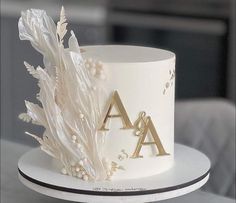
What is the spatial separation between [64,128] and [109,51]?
135mm

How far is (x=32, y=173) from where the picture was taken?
2.68ft

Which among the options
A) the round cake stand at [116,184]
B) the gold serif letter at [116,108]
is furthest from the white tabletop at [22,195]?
the gold serif letter at [116,108]

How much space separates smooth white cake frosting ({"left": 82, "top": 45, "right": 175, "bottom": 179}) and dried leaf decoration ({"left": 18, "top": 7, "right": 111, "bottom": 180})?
0.8 inches

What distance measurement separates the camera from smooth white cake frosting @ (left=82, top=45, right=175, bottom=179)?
794mm

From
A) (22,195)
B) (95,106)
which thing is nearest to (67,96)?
(95,106)

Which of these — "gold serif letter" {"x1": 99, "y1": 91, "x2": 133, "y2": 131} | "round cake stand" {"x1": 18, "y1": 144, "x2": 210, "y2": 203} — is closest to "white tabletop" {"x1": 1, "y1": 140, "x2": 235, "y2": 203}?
"round cake stand" {"x1": 18, "y1": 144, "x2": 210, "y2": 203}

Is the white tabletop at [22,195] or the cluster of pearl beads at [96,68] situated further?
the white tabletop at [22,195]

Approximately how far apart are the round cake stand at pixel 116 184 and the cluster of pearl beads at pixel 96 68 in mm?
137

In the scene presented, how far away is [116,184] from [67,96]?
0.13m

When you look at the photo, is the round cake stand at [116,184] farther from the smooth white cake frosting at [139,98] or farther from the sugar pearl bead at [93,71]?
the sugar pearl bead at [93,71]

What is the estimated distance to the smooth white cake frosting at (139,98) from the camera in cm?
79

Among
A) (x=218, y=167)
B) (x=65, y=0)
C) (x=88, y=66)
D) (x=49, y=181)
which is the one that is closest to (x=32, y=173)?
(x=49, y=181)

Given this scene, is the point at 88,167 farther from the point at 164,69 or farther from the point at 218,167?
the point at 218,167

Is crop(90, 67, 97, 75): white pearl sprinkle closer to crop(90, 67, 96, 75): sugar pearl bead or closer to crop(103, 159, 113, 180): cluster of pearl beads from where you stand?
crop(90, 67, 96, 75): sugar pearl bead
